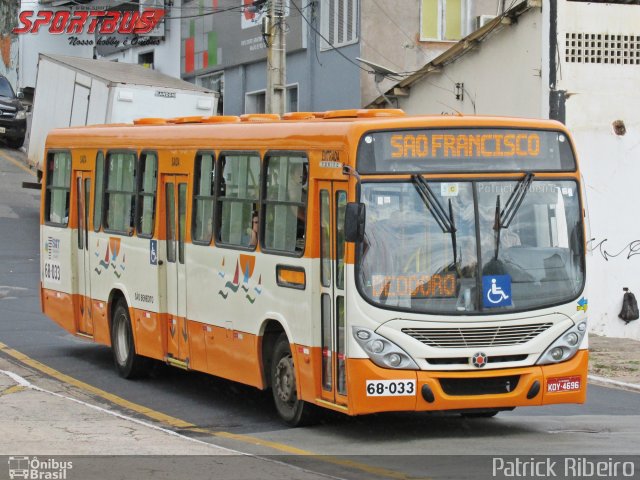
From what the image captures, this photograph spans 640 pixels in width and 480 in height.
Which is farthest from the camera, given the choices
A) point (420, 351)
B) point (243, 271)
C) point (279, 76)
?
point (279, 76)

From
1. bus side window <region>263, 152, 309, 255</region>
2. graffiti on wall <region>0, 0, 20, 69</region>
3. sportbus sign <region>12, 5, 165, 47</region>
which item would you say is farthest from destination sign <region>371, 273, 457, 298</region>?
graffiti on wall <region>0, 0, 20, 69</region>

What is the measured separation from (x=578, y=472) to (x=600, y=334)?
42.0 ft

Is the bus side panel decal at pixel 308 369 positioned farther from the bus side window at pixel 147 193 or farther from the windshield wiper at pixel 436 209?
the bus side window at pixel 147 193

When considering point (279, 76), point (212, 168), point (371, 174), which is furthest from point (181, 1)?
point (371, 174)

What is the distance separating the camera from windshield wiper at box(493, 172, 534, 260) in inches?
447

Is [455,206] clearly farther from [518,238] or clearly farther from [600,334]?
[600,334]

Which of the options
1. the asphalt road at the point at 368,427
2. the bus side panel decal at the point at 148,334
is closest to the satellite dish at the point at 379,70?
the asphalt road at the point at 368,427

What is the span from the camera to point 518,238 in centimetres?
1142

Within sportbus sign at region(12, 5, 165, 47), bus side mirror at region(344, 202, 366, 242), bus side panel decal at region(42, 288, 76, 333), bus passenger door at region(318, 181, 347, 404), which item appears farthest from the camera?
sportbus sign at region(12, 5, 165, 47)

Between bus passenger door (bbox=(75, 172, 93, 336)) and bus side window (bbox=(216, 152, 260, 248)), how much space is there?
3817mm

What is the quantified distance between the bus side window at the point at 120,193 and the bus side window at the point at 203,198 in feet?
5.75

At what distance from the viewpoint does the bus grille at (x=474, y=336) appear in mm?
11070

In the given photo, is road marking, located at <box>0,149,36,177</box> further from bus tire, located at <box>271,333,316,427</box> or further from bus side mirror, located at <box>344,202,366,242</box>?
bus side mirror, located at <box>344,202,366,242</box>

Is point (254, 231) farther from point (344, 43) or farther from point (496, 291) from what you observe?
point (344, 43)
